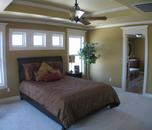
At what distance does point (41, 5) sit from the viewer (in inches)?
167

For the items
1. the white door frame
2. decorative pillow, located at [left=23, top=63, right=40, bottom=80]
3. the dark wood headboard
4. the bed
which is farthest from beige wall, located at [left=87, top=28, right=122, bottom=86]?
decorative pillow, located at [left=23, top=63, right=40, bottom=80]

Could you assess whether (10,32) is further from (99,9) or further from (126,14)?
Answer: (126,14)

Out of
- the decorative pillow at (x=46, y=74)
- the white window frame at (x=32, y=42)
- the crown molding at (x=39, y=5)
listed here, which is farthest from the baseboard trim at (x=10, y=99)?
the crown molding at (x=39, y=5)

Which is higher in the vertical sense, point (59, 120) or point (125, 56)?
point (125, 56)

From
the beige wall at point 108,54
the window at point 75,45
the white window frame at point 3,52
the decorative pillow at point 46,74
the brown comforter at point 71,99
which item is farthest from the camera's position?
the window at point 75,45

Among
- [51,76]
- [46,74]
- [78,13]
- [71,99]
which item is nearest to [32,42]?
[46,74]

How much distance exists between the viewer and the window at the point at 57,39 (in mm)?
5976

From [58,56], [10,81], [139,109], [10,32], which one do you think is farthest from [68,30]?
[139,109]

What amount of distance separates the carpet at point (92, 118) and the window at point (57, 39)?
2.37 metres

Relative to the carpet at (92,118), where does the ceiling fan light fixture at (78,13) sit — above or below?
above

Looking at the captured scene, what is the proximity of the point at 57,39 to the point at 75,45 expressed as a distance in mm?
974

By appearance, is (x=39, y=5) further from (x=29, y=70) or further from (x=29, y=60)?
(x=29, y=70)

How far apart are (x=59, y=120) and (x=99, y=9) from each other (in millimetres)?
3351

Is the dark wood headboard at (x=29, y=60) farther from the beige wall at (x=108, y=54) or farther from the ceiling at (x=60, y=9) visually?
the beige wall at (x=108, y=54)
